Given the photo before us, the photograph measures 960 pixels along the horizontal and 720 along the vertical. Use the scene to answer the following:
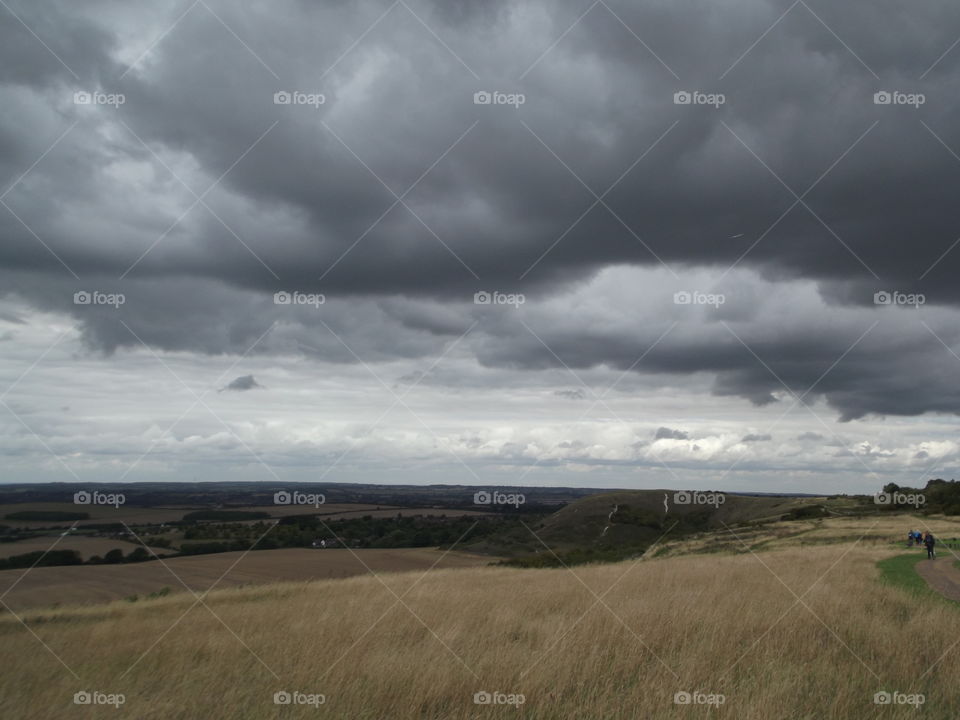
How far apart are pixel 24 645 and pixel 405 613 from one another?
22.4 ft

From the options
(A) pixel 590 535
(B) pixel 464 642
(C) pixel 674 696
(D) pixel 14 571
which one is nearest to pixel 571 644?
(B) pixel 464 642

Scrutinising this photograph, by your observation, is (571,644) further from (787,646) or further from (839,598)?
(839,598)

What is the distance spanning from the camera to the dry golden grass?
8.00 m
